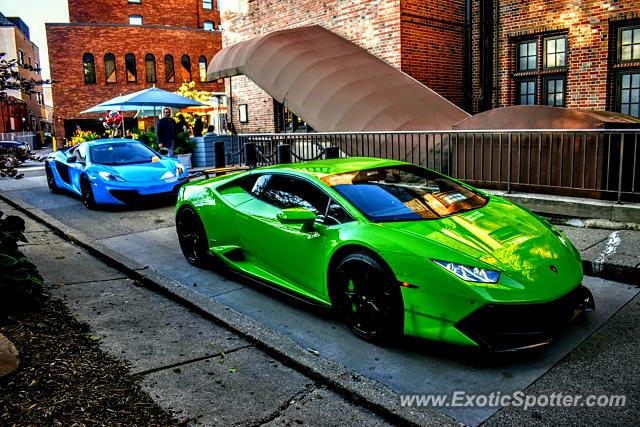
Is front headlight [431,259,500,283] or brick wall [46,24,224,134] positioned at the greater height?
brick wall [46,24,224,134]

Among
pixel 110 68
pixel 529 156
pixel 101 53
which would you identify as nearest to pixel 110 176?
pixel 529 156

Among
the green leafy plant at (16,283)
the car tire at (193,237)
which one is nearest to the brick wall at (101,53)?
the car tire at (193,237)

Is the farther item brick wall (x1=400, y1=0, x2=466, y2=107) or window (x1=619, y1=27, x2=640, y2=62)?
brick wall (x1=400, y1=0, x2=466, y2=107)

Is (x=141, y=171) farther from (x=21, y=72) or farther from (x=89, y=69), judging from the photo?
(x=21, y=72)

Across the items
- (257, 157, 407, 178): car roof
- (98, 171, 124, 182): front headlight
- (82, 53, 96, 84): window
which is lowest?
(98, 171, 124, 182): front headlight

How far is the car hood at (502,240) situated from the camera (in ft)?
13.6

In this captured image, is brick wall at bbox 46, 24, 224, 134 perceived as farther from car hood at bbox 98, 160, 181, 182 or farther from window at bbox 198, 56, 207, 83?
car hood at bbox 98, 160, 181, 182

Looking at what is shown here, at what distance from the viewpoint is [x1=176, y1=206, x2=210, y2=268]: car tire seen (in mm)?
6793

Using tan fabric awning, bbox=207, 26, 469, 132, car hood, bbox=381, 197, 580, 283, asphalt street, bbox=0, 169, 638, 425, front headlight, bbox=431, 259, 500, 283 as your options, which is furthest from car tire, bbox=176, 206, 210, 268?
tan fabric awning, bbox=207, 26, 469, 132

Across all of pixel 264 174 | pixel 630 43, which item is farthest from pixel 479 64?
pixel 264 174

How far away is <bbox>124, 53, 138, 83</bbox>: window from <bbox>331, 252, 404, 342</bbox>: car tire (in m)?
43.1

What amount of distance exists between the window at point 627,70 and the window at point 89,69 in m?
38.6

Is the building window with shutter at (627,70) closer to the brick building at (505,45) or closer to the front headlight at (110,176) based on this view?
the brick building at (505,45)

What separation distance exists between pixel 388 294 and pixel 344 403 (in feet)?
3.11
